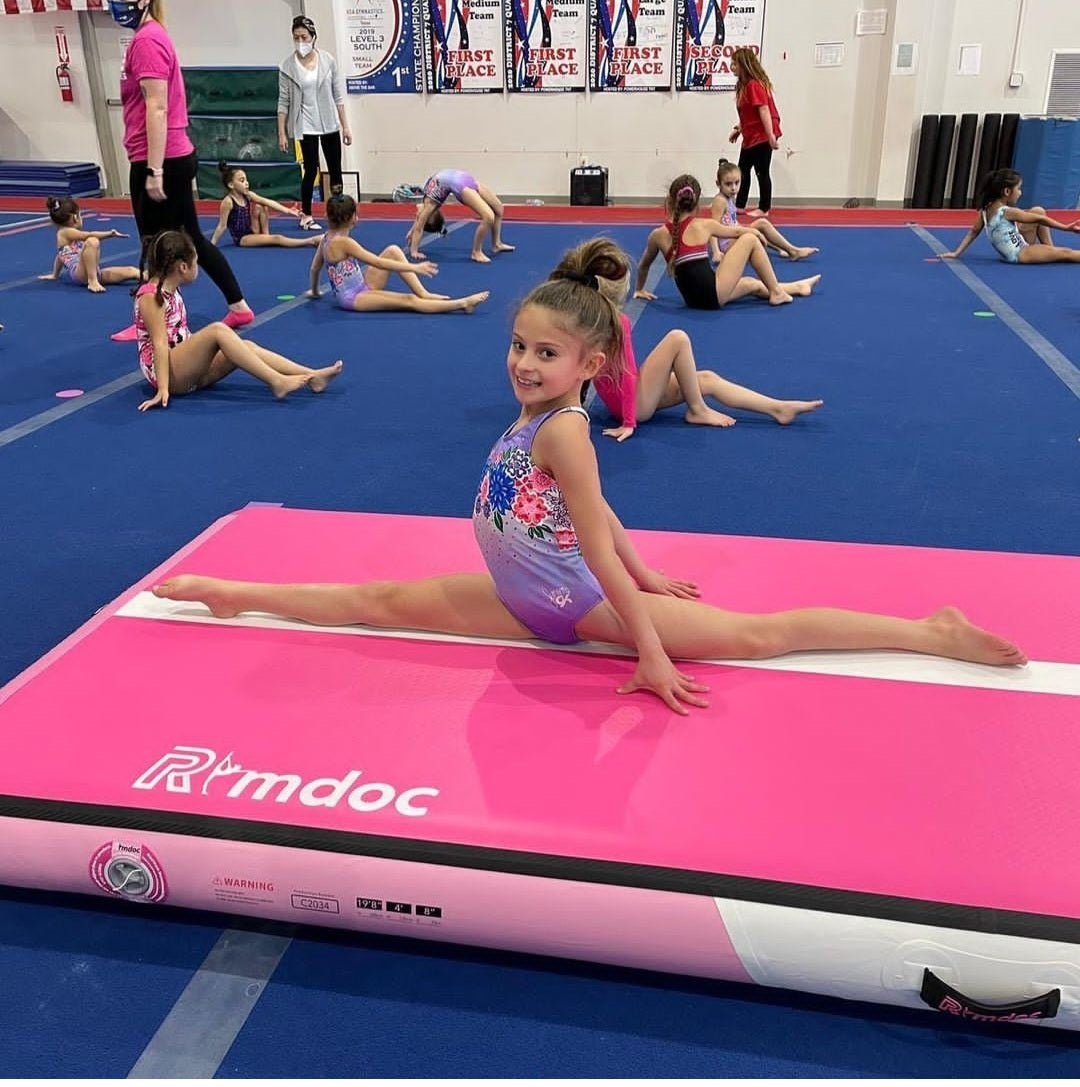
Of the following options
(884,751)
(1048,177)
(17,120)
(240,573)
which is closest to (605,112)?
(1048,177)

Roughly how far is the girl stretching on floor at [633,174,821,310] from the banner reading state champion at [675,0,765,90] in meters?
4.42

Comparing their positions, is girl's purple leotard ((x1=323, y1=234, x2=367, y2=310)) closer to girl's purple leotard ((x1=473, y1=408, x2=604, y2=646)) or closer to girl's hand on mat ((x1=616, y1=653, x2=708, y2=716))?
girl's purple leotard ((x1=473, y1=408, x2=604, y2=646))

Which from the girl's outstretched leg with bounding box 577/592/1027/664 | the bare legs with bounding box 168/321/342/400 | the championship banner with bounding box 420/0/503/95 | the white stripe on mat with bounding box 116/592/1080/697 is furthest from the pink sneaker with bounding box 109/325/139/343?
the championship banner with bounding box 420/0/503/95

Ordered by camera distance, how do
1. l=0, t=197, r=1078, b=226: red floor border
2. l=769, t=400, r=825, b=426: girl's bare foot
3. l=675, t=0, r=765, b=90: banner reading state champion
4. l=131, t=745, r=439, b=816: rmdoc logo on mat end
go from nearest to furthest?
l=131, t=745, r=439, b=816: rmdoc logo on mat end
l=769, t=400, r=825, b=426: girl's bare foot
l=0, t=197, r=1078, b=226: red floor border
l=675, t=0, r=765, b=90: banner reading state champion

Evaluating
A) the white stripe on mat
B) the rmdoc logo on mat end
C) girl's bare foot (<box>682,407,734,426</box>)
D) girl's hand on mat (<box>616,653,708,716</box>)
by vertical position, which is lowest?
girl's bare foot (<box>682,407,734,426</box>)

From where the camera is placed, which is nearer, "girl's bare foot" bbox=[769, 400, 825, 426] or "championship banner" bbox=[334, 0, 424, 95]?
"girl's bare foot" bbox=[769, 400, 825, 426]

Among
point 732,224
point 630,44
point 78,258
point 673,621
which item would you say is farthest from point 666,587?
point 630,44

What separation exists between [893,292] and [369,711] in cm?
558

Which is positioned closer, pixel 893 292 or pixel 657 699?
pixel 657 699

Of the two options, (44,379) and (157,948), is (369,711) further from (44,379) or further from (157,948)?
(44,379)

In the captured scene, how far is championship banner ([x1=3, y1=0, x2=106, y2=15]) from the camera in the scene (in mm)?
10625

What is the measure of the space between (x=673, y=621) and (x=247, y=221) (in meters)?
7.57

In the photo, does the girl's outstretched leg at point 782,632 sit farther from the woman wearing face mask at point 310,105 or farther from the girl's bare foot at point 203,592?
the woman wearing face mask at point 310,105

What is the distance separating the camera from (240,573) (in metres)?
2.63
